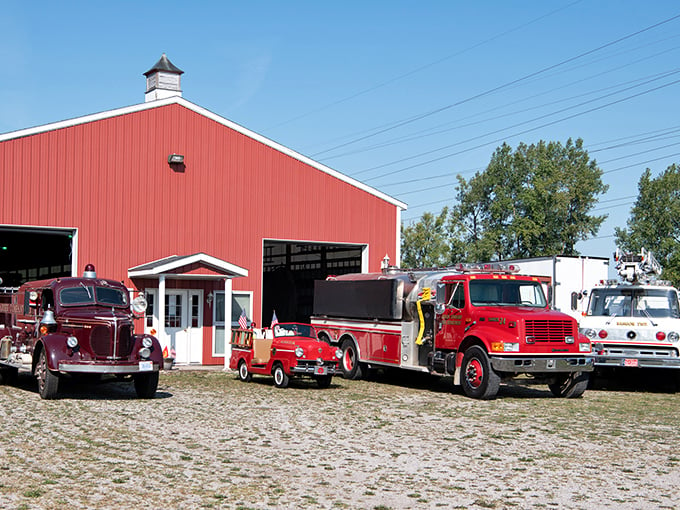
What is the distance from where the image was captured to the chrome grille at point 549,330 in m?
18.0

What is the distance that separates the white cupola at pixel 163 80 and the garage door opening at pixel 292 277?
9.30 m

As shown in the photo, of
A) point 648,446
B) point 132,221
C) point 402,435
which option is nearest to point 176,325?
point 132,221

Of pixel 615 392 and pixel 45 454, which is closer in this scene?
pixel 45 454

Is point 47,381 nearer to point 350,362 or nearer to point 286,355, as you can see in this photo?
point 286,355

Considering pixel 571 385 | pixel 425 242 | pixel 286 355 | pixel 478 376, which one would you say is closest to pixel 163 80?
pixel 286 355

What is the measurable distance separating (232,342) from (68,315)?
17.4 ft

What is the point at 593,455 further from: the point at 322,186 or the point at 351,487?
the point at 322,186

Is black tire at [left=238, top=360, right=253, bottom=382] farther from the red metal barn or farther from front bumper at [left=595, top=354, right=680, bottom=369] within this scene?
front bumper at [left=595, top=354, right=680, bottom=369]

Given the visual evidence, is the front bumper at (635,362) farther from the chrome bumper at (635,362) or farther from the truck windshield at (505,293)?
the truck windshield at (505,293)

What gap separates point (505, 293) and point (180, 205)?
37.3 ft

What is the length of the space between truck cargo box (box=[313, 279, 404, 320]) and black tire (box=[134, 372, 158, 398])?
648cm

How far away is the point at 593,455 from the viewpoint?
11.2m

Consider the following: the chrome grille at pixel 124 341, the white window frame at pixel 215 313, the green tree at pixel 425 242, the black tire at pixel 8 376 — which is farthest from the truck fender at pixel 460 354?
the green tree at pixel 425 242

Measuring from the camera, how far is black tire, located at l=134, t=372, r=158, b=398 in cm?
1727
